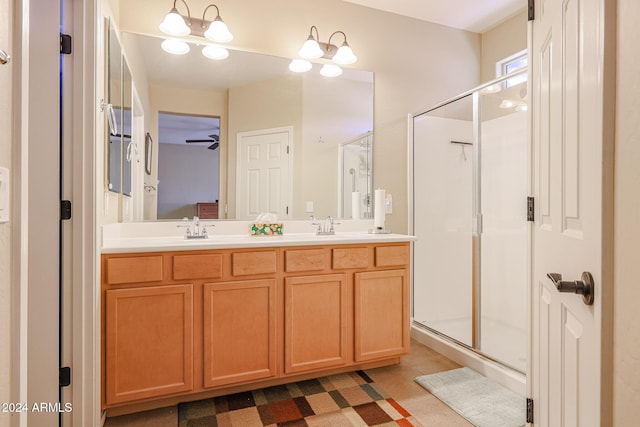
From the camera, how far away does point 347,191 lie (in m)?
2.83

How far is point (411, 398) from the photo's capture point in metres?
2.01

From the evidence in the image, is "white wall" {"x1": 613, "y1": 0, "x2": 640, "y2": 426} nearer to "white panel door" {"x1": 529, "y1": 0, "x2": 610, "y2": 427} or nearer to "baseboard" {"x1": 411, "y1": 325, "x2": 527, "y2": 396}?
"white panel door" {"x1": 529, "y1": 0, "x2": 610, "y2": 427}

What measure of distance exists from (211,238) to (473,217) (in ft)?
6.41

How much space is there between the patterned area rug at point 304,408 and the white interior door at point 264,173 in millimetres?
1164

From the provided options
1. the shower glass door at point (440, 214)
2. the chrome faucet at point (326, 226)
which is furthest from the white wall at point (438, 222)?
the chrome faucet at point (326, 226)

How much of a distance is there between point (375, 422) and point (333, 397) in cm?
32

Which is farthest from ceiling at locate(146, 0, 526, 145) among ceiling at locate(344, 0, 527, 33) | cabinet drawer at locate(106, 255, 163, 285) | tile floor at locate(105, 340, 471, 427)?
tile floor at locate(105, 340, 471, 427)

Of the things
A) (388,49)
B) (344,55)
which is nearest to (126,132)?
(344,55)

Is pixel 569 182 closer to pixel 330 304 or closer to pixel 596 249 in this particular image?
pixel 596 249

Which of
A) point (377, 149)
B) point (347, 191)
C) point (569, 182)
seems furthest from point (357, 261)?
point (569, 182)

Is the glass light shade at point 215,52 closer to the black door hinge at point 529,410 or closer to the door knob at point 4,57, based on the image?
the door knob at point 4,57

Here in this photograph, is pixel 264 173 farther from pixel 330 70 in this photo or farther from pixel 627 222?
pixel 627 222

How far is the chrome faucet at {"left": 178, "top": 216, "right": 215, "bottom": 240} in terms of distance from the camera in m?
2.24

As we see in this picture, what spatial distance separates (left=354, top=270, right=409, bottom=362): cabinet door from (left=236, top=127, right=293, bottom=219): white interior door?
0.81 meters
